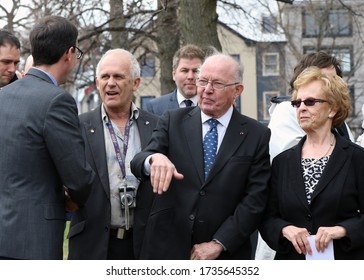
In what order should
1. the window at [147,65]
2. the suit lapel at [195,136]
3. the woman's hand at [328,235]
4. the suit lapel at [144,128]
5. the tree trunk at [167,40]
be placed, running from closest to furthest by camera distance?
the woman's hand at [328,235] → the suit lapel at [195,136] → the suit lapel at [144,128] → the tree trunk at [167,40] → the window at [147,65]

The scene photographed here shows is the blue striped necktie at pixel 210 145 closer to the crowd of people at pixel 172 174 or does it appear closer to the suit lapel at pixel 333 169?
the crowd of people at pixel 172 174

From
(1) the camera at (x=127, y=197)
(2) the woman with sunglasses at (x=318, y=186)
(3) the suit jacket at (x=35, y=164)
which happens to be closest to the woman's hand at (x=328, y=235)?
(2) the woman with sunglasses at (x=318, y=186)

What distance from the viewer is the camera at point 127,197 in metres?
5.77

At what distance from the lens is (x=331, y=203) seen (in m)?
5.15

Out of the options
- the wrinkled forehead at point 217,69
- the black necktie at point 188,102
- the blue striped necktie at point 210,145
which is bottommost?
the blue striped necktie at point 210,145

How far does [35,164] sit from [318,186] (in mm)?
1844

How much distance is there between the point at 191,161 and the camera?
18.0 ft

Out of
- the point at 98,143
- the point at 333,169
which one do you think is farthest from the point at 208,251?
the point at 98,143

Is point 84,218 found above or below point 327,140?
below

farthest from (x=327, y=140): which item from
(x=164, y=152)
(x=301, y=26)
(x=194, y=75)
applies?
(x=301, y=26)

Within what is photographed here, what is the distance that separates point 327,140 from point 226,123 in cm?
73

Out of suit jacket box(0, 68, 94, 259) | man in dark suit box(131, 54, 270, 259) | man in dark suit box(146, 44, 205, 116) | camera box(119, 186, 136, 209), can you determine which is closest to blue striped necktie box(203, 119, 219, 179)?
man in dark suit box(131, 54, 270, 259)

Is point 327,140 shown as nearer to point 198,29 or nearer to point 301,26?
point 198,29

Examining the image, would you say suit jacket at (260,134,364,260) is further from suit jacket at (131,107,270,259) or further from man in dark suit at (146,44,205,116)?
man in dark suit at (146,44,205,116)
